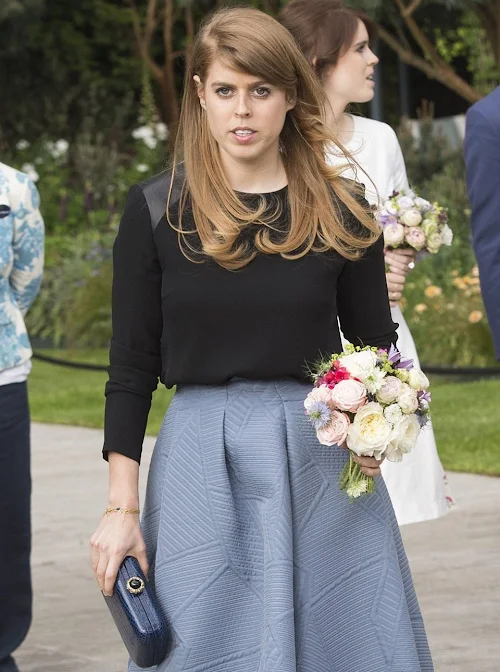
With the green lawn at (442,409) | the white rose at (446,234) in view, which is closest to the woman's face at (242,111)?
the white rose at (446,234)

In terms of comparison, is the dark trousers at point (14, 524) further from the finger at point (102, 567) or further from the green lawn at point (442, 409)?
the green lawn at point (442, 409)

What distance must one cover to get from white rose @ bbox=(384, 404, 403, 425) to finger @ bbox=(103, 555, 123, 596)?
0.61m

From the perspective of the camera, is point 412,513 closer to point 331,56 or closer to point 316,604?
point 331,56

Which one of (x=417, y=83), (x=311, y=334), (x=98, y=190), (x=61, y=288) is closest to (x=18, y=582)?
(x=311, y=334)

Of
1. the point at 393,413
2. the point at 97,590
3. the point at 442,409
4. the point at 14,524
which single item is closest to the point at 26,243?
the point at 14,524

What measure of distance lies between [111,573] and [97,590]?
3.45m

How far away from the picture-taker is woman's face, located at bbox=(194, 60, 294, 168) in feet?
10.4

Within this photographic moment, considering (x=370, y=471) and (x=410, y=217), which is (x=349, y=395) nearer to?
(x=370, y=471)

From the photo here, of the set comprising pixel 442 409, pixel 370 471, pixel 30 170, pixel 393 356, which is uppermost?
pixel 393 356

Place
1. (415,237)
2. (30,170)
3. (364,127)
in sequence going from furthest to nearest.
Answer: (30,170) → (415,237) → (364,127)

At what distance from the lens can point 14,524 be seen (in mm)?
5277

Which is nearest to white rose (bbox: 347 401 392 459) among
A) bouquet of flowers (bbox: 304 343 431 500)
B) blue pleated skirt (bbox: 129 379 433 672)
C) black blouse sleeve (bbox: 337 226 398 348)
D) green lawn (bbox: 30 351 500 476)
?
bouquet of flowers (bbox: 304 343 431 500)

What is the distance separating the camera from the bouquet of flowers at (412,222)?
215 inches

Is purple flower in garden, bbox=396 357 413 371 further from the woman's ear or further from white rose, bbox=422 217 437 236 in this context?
white rose, bbox=422 217 437 236
